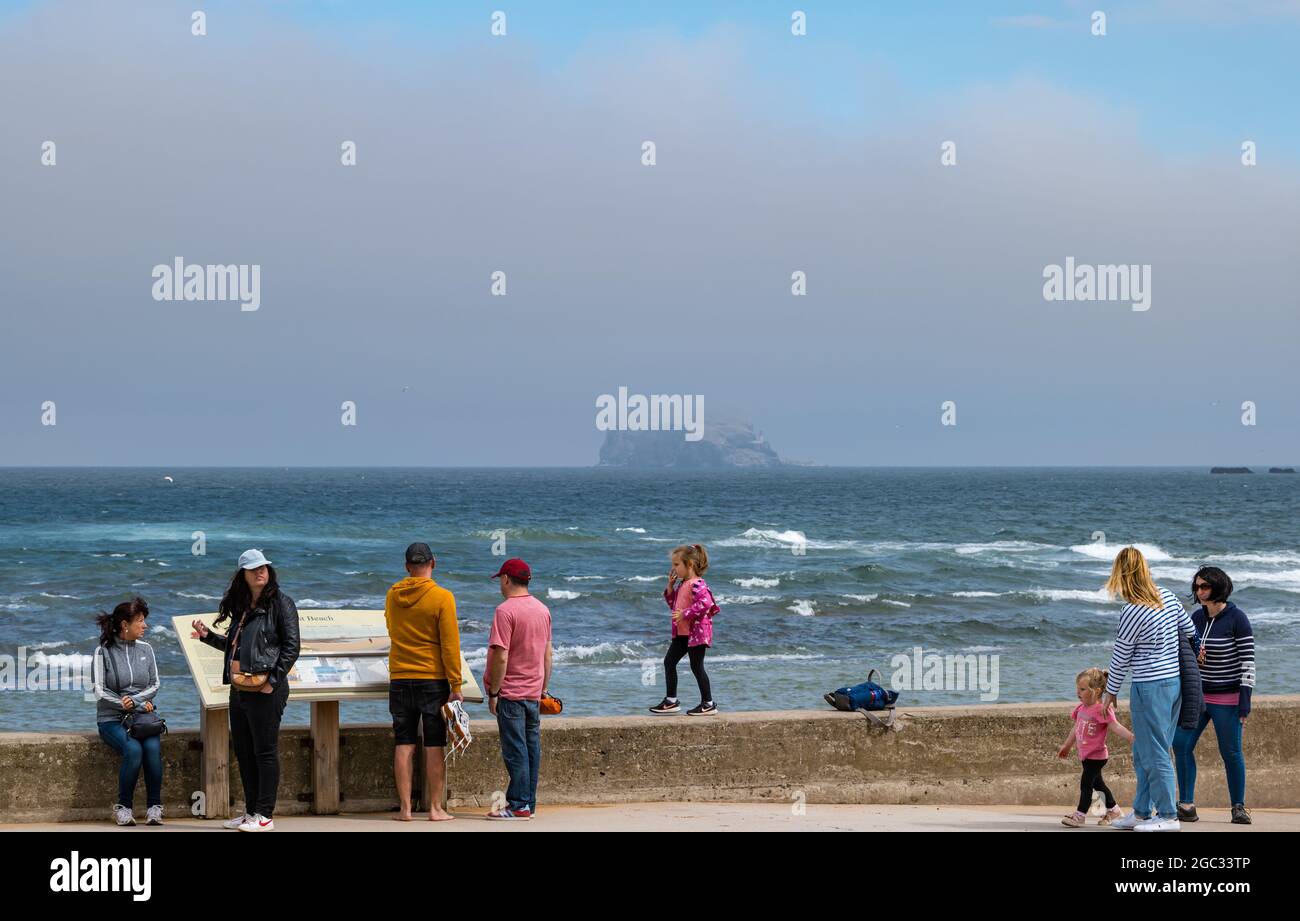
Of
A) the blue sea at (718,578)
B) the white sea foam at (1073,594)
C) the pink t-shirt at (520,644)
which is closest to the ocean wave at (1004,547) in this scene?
the blue sea at (718,578)

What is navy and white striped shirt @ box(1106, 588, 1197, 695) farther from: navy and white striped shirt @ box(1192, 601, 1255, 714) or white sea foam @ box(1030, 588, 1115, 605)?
white sea foam @ box(1030, 588, 1115, 605)

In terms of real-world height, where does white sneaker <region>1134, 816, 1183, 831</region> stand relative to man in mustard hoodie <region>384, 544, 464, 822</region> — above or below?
below

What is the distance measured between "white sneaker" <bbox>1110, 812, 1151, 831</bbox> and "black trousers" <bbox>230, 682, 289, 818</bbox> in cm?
449

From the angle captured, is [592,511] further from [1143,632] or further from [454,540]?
[1143,632]

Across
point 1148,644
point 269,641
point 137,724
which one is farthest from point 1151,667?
point 137,724

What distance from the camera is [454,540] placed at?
55312mm

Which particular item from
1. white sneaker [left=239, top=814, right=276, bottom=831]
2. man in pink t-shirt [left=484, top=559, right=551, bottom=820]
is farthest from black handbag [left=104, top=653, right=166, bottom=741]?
man in pink t-shirt [left=484, top=559, right=551, bottom=820]

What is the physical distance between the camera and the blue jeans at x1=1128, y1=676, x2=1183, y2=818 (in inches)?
271

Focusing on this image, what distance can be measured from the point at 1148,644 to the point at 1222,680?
818 millimetres

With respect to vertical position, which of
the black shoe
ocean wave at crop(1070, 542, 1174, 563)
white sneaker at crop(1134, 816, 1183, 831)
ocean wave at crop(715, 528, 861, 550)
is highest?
the black shoe

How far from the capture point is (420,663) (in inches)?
279

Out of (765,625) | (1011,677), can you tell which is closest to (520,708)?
(1011,677)

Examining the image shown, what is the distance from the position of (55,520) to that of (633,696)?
183 ft

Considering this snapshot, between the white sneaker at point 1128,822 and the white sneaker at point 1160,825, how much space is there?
5 cm
